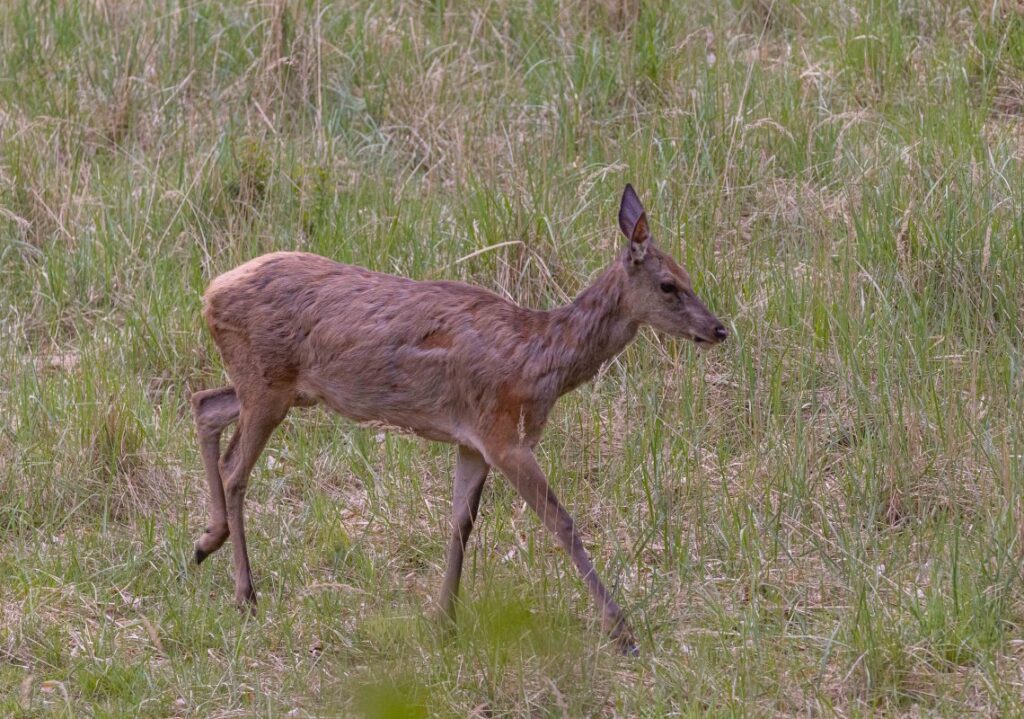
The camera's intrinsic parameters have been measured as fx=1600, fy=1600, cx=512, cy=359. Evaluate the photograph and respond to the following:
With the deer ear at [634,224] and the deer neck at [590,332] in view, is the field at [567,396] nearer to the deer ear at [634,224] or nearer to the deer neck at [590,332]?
the deer neck at [590,332]

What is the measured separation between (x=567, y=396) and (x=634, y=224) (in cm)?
160

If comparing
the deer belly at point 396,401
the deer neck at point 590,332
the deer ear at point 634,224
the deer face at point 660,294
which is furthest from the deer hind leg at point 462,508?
the deer ear at point 634,224

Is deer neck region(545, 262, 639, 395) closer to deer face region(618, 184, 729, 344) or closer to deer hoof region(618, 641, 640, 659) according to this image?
deer face region(618, 184, 729, 344)

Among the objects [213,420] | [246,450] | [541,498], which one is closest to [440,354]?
[541,498]

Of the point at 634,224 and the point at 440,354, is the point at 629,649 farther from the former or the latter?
the point at 634,224

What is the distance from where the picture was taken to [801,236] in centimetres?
803

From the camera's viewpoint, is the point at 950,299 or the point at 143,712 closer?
the point at 143,712

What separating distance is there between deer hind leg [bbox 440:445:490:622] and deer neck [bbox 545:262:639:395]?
474mm

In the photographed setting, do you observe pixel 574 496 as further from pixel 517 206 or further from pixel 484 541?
pixel 517 206

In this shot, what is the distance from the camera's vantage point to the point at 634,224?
5.79 meters

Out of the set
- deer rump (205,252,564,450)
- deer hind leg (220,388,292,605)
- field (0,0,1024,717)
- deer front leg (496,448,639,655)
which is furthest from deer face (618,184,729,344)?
deer hind leg (220,388,292,605)

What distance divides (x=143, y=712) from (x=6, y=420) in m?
2.38

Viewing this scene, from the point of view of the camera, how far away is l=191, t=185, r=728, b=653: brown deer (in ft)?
19.2

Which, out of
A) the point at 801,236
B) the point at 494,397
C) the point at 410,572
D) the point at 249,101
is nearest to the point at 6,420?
the point at 410,572
